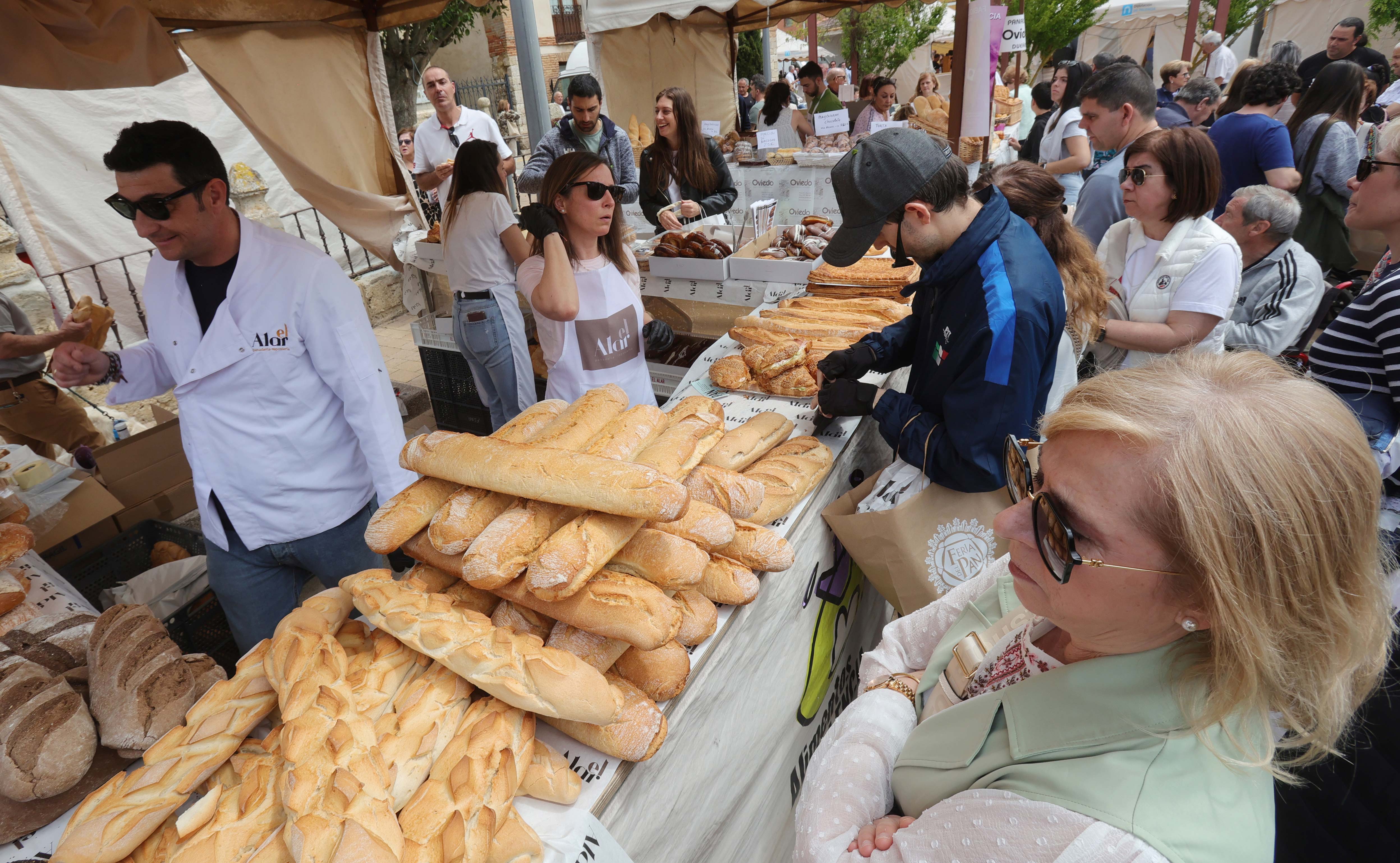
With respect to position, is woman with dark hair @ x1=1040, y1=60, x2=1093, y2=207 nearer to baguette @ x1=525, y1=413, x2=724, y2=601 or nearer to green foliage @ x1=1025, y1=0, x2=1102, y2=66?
baguette @ x1=525, y1=413, x2=724, y2=601

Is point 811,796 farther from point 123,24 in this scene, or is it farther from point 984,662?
point 123,24

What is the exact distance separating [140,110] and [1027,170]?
9.15m

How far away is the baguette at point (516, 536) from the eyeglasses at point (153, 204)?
1.53m

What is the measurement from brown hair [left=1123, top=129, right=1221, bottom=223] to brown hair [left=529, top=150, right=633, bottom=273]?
8.13 ft

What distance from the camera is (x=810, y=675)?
2354 millimetres

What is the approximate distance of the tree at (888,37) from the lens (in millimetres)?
25672

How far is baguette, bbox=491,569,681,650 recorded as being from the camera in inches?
53.2

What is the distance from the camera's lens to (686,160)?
6062mm

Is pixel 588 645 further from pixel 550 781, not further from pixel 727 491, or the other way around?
pixel 727 491

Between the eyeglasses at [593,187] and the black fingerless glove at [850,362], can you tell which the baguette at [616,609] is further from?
the eyeglasses at [593,187]

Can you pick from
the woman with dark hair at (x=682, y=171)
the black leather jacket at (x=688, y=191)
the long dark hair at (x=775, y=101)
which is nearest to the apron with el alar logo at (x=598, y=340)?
the woman with dark hair at (x=682, y=171)

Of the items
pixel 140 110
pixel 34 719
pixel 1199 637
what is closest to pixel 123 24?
pixel 34 719

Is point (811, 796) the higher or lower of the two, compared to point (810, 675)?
higher

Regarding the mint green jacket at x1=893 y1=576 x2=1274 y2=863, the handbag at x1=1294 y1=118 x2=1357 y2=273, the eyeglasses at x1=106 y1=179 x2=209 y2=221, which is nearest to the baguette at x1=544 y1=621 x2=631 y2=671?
the mint green jacket at x1=893 y1=576 x2=1274 y2=863
